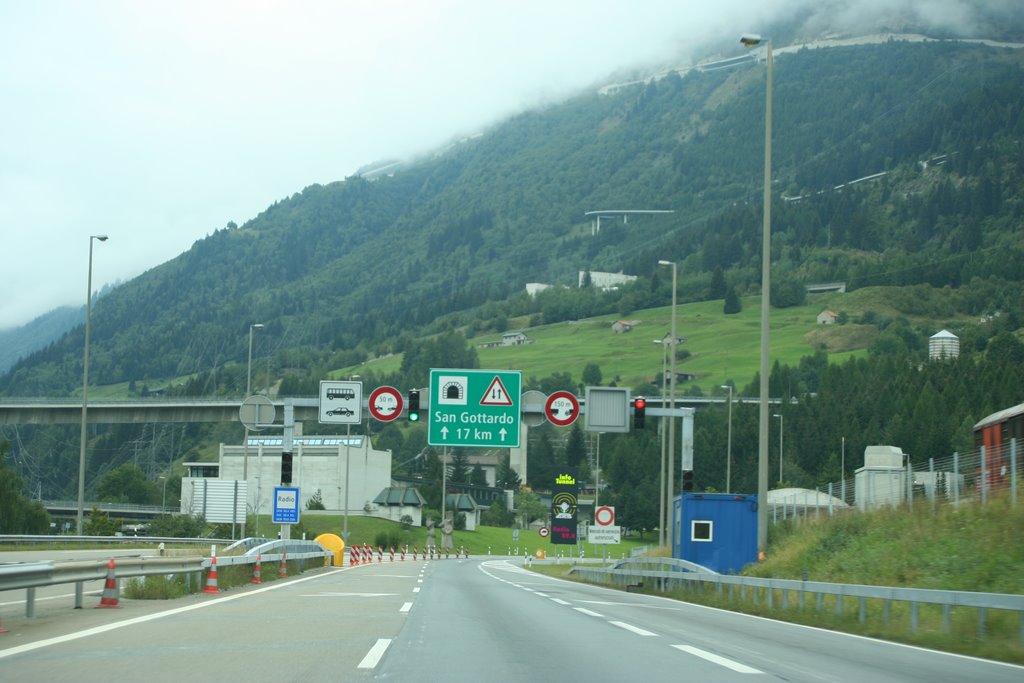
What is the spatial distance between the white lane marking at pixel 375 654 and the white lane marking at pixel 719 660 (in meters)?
3.18

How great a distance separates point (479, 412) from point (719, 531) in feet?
28.0

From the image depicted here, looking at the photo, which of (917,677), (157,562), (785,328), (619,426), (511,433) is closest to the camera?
(917,677)

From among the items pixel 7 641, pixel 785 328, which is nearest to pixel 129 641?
pixel 7 641

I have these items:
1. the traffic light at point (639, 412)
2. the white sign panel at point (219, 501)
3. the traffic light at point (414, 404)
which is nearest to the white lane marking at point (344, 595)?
the traffic light at point (639, 412)

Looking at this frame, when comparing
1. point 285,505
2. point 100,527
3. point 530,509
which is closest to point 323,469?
point 530,509

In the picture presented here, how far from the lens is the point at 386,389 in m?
37.2

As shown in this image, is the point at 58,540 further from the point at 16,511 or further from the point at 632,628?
the point at 632,628

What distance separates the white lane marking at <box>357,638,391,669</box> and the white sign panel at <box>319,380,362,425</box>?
2374 cm

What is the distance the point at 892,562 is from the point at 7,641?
57.9 feet

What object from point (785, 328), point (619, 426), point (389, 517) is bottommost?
point (389, 517)

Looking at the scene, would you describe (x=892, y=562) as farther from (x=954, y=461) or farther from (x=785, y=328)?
(x=785, y=328)

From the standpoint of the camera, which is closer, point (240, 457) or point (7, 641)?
point (7, 641)

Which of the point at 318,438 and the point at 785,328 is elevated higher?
the point at 785,328

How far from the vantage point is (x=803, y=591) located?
20406mm
